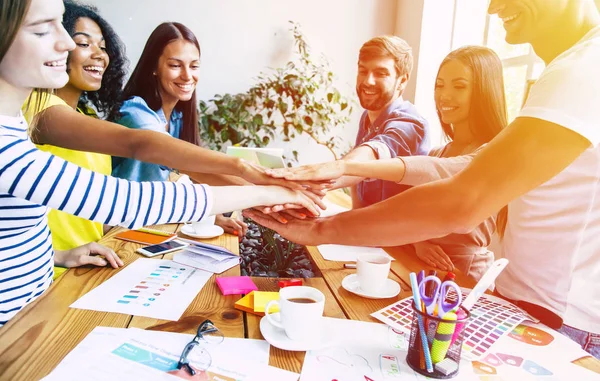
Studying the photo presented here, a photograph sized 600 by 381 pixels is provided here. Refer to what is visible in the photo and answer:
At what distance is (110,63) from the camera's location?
2006mm

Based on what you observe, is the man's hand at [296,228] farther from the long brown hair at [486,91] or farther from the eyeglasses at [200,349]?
the long brown hair at [486,91]

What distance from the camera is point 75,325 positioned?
0.80 metres

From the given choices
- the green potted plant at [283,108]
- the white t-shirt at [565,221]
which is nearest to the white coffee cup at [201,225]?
the white t-shirt at [565,221]

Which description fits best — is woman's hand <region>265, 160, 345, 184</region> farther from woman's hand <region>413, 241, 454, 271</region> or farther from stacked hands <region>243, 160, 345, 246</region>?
woman's hand <region>413, 241, 454, 271</region>

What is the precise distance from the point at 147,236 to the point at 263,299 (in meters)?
0.65

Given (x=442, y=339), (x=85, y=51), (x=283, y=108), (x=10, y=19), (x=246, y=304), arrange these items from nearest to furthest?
(x=442, y=339)
(x=10, y=19)
(x=246, y=304)
(x=85, y=51)
(x=283, y=108)

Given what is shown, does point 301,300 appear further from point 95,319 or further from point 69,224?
point 69,224

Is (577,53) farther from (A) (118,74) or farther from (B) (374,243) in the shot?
(A) (118,74)

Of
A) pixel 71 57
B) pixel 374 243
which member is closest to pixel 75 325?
A: pixel 374 243

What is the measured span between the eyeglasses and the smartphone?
1.58 feet

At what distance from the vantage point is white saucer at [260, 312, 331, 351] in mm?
735

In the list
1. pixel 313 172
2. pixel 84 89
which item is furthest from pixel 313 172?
pixel 84 89

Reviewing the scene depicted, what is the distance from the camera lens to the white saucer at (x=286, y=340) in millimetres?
735

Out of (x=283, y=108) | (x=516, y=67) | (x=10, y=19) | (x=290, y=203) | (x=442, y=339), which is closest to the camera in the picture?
(x=442, y=339)
